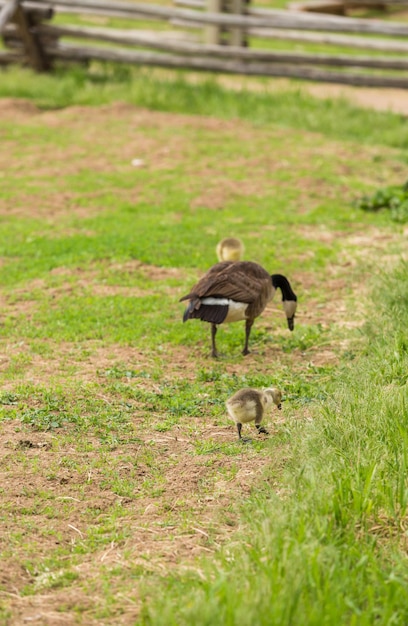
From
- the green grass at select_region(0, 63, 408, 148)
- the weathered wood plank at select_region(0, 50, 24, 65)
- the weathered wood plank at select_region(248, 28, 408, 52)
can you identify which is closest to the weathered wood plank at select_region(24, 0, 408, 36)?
the weathered wood plank at select_region(248, 28, 408, 52)

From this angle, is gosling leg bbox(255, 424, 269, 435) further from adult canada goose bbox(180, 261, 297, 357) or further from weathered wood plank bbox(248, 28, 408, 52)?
weathered wood plank bbox(248, 28, 408, 52)

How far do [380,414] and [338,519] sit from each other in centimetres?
117

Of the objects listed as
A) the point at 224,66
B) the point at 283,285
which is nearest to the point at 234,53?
the point at 224,66

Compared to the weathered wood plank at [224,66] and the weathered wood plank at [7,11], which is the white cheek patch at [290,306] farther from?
the weathered wood plank at [7,11]

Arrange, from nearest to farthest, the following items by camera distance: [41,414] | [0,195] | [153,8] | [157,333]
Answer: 1. [41,414]
2. [157,333]
3. [0,195]
4. [153,8]

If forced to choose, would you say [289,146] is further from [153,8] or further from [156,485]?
[156,485]

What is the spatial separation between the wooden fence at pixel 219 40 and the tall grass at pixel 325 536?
11135 millimetres

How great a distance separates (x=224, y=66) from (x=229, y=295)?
35.2 ft

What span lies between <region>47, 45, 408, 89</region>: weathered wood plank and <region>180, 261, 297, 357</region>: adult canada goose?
377 inches

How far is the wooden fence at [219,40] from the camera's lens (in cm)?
1597

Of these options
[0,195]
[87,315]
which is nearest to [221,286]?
[87,315]

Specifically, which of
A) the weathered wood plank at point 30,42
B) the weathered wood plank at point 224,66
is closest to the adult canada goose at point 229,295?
the weathered wood plank at point 224,66

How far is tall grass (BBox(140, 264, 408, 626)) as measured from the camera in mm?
3777

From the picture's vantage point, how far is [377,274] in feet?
28.7
